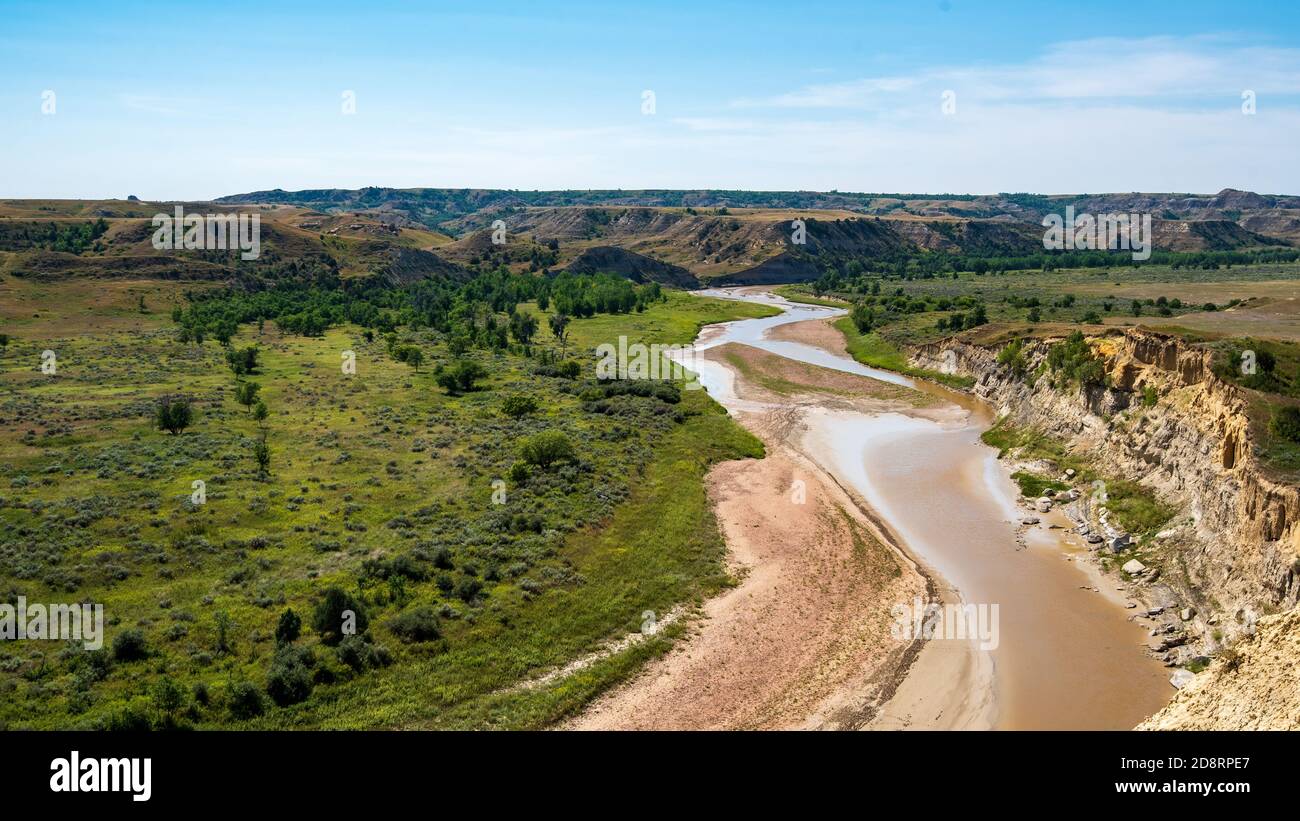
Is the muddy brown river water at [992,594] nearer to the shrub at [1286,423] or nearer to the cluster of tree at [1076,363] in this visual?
the cluster of tree at [1076,363]

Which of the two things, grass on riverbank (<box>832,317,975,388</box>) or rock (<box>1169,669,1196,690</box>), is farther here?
grass on riverbank (<box>832,317,975,388</box>)

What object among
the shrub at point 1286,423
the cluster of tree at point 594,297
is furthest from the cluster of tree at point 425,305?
the shrub at point 1286,423

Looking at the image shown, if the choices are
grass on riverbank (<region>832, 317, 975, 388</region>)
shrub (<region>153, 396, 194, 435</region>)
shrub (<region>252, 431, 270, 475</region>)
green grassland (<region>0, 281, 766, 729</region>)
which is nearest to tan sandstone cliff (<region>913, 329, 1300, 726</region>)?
green grassland (<region>0, 281, 766, 729</region>)

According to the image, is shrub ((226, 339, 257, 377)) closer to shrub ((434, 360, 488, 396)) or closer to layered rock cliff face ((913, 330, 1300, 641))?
shrub ((434, 360, 488, 396))

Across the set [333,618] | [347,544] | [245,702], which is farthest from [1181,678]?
[347,544]

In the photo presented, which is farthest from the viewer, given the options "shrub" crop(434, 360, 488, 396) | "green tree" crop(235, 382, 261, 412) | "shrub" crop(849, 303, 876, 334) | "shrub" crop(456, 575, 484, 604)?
"shrub" crop(849, 303, 876, 334)

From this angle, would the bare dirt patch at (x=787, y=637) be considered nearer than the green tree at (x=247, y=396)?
Yes

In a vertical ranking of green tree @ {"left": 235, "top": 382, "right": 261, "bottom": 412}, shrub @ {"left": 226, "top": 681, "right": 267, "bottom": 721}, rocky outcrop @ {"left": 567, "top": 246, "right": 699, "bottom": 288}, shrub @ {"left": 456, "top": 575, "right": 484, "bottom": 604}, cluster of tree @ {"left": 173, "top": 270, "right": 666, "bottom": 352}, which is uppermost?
rocky outcrop @ {"left": 567, "top": 246, "right": 699, "bottom": 288}
